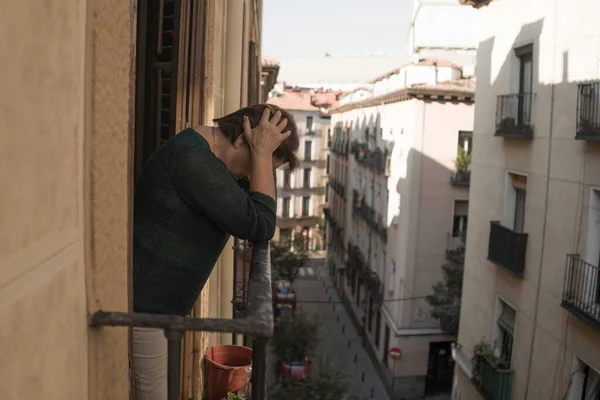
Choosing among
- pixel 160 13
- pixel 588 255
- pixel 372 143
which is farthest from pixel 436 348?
pixel 160 13

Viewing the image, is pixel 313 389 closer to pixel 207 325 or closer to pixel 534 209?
pixel 534 209

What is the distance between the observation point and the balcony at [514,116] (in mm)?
12578

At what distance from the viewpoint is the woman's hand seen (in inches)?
86.7

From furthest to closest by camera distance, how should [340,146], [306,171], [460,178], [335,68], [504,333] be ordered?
[335,68] < [306,171] < [340,146] < [460,178] < [504,333]

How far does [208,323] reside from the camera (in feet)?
4.90

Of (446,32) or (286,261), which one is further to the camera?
(286,261)

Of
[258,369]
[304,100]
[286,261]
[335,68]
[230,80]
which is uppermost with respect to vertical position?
[335,68]

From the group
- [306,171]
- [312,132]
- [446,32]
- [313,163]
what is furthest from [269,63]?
[313,163]

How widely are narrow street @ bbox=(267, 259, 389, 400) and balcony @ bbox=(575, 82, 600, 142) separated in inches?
338

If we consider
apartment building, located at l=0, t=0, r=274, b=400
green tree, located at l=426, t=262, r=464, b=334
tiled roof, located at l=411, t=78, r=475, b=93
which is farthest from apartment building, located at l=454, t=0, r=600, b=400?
apartment building, located at l=0, t=0, r=274, b=400

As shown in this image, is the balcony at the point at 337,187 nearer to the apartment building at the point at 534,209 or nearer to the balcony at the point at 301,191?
the balcony at the point at 301,191

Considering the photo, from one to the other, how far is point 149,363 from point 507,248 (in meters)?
11.7

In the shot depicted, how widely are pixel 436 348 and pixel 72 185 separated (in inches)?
904

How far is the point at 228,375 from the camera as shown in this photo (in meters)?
3.75
